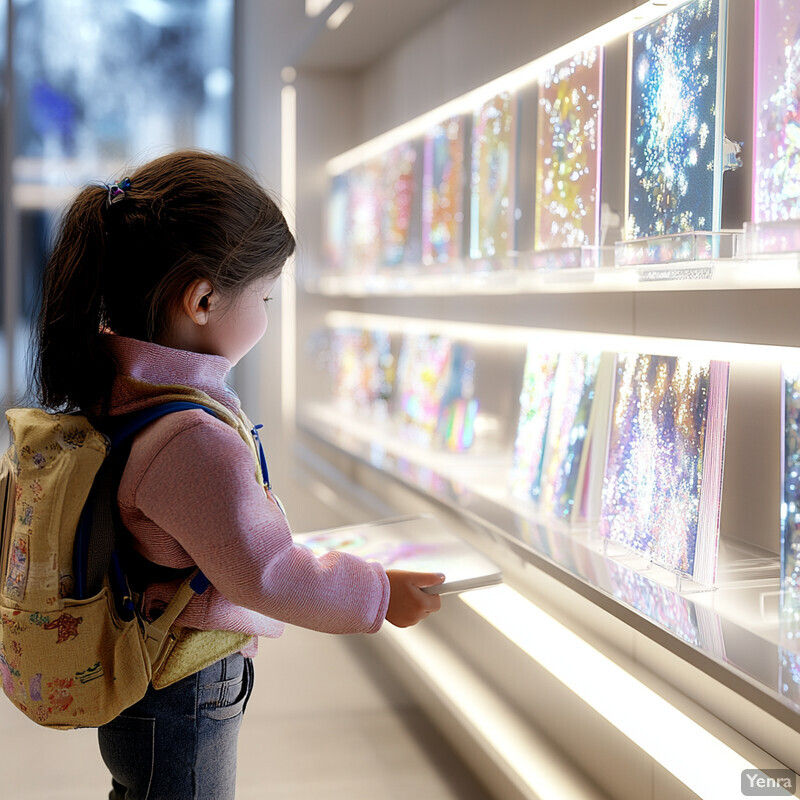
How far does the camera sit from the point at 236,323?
3.60 ft

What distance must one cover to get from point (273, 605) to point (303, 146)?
2.82 meters

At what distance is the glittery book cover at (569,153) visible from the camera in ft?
5.30

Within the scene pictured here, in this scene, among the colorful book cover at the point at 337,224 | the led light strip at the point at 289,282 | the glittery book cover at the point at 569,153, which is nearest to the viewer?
the glittery book cover at the point at 569,153

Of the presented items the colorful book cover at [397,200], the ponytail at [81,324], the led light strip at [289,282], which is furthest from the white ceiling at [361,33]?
the ponytail at [81,324]

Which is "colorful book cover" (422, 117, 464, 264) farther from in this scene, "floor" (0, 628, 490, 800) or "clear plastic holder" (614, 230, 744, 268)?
"floor" (0, 628, 490, 800)

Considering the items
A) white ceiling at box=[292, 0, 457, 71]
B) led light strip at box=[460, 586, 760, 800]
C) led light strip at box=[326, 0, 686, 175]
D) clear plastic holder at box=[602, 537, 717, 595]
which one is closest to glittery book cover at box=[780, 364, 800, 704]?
clear plastic holder at box=[602, 537, 717, 595]

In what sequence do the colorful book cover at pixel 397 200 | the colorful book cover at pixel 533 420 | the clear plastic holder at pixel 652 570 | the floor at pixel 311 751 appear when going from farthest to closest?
the colorful book cover at pixel 397 200 → the floor at pixel 311 751 → the colorful book cover at pixel 533 420 → the clear plastic holder at pixel 652 570

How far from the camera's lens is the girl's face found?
1086 millimetres

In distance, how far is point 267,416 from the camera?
3967 mm

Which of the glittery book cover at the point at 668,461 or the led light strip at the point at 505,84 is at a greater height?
the led light strip at the point at 505,84

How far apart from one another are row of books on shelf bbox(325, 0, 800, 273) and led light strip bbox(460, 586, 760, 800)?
25.1 inches

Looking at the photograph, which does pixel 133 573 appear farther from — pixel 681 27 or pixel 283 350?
pixel 283 350

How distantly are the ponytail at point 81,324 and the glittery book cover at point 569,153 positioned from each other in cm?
88

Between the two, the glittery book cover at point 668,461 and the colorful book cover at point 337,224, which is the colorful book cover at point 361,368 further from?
the glittery book cover at point 668,461
